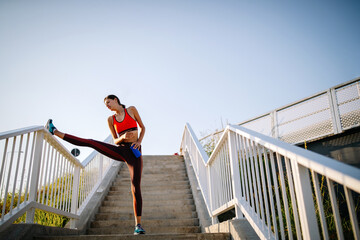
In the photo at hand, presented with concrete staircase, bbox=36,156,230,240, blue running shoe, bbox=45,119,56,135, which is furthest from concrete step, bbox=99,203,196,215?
blue running shoe, bbox=45,119,56,135

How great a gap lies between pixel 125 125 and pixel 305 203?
90.7 inches

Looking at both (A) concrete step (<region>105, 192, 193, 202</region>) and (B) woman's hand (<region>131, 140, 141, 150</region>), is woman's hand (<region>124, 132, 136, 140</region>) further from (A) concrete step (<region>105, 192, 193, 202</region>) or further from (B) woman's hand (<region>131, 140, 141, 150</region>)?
(A) concrete step (<region>105, 192, 193, 202</region>)

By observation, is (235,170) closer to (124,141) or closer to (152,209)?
(124,141)

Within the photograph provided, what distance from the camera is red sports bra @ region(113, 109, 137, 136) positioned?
3.04 meters

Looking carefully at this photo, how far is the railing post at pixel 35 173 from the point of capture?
7.41ft

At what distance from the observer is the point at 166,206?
430cm

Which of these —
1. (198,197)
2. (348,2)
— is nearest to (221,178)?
(198,197)

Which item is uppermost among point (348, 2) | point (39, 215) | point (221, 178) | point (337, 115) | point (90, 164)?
point (348, 2)

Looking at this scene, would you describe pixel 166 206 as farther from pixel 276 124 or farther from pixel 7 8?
pixel 7 8

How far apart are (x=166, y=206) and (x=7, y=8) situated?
5.90 m

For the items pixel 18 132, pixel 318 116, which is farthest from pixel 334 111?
pixel 18 132

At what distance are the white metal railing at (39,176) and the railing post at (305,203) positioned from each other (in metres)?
Answer: 1.93

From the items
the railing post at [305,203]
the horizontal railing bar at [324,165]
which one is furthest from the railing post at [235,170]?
the railing post at [305,203]

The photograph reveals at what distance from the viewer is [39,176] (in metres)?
2.45
